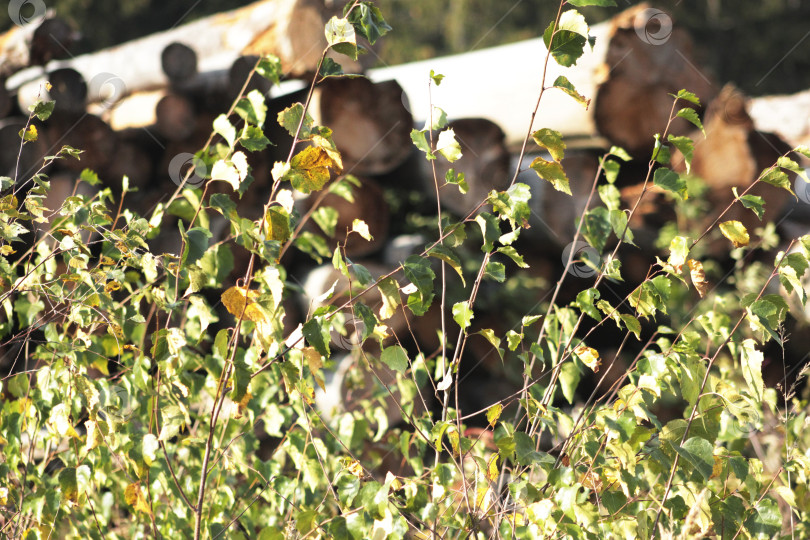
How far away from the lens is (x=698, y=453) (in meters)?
0.92

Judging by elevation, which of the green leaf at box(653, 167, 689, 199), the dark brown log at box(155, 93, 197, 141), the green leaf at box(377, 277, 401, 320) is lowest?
the dark brown log at box(155, 93, 197, 141)

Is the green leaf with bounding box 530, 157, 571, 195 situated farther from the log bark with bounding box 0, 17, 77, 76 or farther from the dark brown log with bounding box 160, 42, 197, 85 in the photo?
the log bark with bounding box 0, 17, 77, 76

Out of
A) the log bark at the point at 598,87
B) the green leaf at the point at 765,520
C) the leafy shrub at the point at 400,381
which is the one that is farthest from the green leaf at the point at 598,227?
the log bark at the point at 598,87

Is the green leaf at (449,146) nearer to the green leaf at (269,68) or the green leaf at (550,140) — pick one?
the green leaf at (550,140)

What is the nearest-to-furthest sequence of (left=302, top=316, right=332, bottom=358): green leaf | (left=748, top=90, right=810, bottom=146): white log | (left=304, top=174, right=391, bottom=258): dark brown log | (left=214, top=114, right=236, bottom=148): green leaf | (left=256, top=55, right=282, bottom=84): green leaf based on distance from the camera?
1. (left=302, top=316, right=332, bottom=358): green leaf
2. (left=214, top=114, right=236, bottom=148): green leaf
3. (left=256, top=55, right=282, bottom=84): green leaf
4. (left=304, top=174, right=391, bottom=258): dark brown log
5. (left=748, top=90, right=810, bottom=146): white log

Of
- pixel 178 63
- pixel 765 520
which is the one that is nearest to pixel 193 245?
pixel 765 520

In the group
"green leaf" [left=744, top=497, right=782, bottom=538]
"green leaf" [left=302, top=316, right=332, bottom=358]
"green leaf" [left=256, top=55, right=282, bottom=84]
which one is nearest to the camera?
"green leaf" [left=302, top=316, right=332, bottom=358]

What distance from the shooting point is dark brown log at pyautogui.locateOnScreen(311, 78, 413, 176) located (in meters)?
2.46

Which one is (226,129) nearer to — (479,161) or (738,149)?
(479,161)

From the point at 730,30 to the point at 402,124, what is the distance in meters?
10.7

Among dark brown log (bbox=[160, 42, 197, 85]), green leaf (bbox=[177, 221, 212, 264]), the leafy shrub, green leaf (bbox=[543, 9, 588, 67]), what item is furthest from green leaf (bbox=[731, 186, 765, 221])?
dark brown log (bbox=[160, 42, 197, 85])

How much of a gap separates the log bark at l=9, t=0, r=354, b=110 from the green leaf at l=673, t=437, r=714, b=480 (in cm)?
184

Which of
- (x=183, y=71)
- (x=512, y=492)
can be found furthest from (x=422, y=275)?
(x=183, y=71)

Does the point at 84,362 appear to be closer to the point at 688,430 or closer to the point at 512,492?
the point at 512,492
